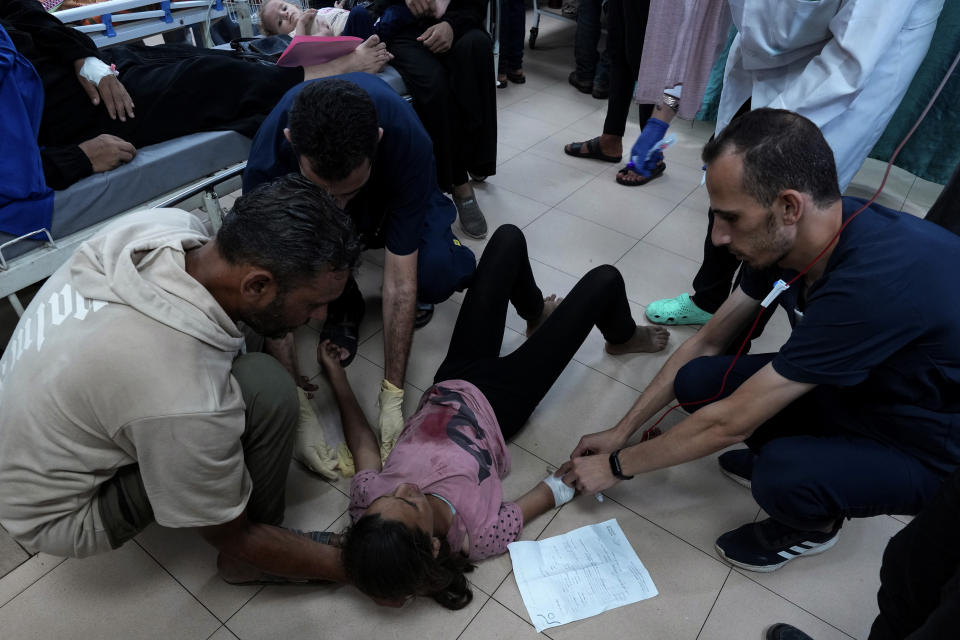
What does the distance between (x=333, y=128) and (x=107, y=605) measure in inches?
46.6

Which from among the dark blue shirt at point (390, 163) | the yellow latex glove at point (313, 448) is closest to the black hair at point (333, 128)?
the dark blue shirt at point (390, 163)

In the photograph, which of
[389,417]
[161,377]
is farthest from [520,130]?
[161,377]

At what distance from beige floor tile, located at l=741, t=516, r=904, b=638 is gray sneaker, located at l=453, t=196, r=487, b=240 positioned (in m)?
1.65

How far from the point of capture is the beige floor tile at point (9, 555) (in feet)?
4.46

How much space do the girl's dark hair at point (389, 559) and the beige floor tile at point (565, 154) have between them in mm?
2364

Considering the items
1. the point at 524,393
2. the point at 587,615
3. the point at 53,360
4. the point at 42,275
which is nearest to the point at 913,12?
the point at 524,393

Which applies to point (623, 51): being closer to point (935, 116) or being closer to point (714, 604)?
point (935, 116)

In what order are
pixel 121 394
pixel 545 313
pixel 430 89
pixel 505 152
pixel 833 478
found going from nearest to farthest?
pixel 121 394 → pixel 833 478 → pixel 545 313 → pixel 430 89 → pixel 505 152

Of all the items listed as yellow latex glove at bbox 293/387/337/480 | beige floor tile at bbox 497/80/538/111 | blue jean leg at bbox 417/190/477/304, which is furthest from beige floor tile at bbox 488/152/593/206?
yellow latex glove at bbox 293/387/337/480

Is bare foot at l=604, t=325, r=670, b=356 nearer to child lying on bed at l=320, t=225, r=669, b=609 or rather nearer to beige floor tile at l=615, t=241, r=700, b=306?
child lying on bed at l=320, t=225, r=669, b=609

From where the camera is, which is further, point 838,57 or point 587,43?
point 587,43

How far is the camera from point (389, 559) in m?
1.08

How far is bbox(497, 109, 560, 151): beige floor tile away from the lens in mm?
→ 3305

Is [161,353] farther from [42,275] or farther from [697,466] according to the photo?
[697,466]
